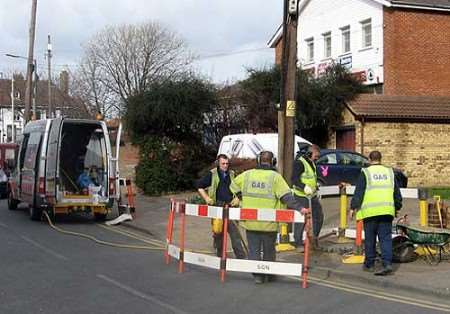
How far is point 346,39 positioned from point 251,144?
15935mm

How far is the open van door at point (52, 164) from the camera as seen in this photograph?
52.5 ft

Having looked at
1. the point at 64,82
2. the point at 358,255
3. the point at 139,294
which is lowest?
the point at 139,294

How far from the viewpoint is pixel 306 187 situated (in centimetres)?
1101

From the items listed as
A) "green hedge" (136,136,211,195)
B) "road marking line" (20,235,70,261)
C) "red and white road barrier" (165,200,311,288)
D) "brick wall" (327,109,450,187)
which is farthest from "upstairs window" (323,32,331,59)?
"red and white road barrier" (165,200,311,288)

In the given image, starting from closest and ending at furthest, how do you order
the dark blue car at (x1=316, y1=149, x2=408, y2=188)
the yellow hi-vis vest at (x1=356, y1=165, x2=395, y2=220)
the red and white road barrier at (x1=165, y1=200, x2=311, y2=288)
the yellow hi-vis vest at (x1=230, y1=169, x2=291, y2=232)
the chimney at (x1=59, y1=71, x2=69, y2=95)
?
the red and white road barrier at (x1=165, y1=200, x2=311, y2=288), the yellow hi-vis vest at (x1=230, y1=169, x2=291, y2=232), the yellow hi-vis vest at (x1=356, y1=165, x2=395, y2=220), the dark blue car at (x1=316, y1=149, x2=408, y2=188), the chimney at (x1=59, y1=71, x2=69, y2=95)

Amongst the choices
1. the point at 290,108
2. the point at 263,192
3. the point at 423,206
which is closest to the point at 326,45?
the point at 290,108

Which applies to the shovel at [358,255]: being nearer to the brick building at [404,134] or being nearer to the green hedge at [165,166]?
the green hedge at [165,166]

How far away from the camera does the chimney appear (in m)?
53.5

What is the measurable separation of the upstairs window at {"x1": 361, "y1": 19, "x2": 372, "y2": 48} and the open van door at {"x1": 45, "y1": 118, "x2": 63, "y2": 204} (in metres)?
20.3

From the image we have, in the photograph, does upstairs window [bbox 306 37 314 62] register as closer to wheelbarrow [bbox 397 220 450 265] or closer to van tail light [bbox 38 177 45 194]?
van tail light [bbox 38 177 45 194]

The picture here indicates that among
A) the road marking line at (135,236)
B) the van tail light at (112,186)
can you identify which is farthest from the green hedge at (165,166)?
the road marking line at (135,236)

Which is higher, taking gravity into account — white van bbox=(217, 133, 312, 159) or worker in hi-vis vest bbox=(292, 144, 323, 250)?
white van bbox=(217, 133, 312, 159)

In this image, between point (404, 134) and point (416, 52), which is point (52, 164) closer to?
point (404, 134)

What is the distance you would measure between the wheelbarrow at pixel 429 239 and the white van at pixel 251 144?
10.4m
